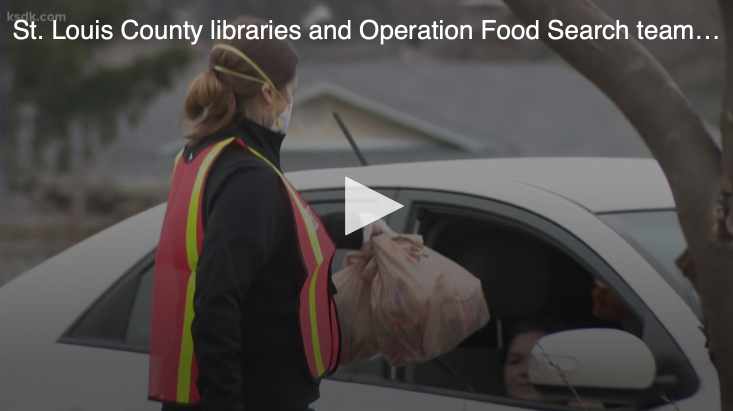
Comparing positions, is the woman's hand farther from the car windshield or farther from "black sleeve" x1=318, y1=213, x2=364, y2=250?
the car windshield

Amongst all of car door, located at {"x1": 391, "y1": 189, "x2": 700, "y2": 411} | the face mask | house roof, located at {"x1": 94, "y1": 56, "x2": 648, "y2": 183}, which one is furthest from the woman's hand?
house roof, located at {"x1": 94, "y1": 56, "x2": 648, "y2": 183}

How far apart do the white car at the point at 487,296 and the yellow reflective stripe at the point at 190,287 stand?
62 cm

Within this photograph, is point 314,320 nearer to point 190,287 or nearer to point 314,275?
point 314,275

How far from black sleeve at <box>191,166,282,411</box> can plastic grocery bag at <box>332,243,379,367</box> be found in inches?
19.1

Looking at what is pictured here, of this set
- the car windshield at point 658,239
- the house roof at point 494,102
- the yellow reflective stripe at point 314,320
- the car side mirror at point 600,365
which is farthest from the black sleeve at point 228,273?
the house roof at point 494,102

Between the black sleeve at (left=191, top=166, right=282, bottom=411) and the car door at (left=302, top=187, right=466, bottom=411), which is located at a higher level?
the black sleeve at (left=191, top=166, right=282, bottom=411)

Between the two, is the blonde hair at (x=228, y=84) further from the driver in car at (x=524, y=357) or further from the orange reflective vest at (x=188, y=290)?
the driver in car at (x=524, y=357)

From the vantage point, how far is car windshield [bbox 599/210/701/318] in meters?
2.97

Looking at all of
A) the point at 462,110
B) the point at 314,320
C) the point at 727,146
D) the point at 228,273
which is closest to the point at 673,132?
the point at 727,146

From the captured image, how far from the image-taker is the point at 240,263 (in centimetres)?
249

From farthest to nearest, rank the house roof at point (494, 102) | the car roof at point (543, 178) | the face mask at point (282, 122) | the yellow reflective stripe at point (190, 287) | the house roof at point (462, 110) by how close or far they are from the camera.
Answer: the house roof at point (494, 102) < the house roof at point (462, 110) < the car roof at point (543, 178) < the face mask at point (282, 122) < the yellow reflective stripe at point (190, 287)

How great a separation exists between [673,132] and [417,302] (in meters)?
0.73

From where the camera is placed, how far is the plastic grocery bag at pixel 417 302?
9.43 feet

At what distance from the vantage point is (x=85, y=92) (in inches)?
989
